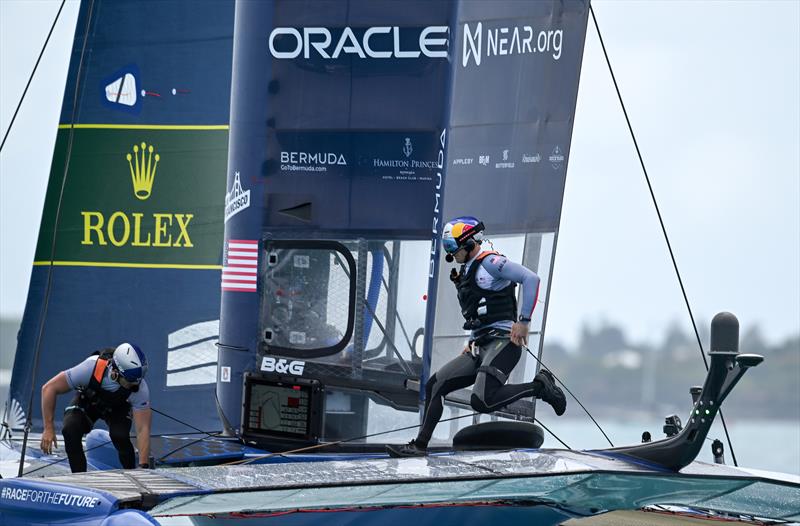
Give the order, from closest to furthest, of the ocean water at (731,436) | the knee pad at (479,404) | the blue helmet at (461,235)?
the knee pad at (479,404), the blue helmet at (461,235), the ocean water at (731,436)

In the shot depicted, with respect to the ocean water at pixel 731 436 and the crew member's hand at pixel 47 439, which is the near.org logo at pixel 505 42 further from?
the ocean water at pixel 731 436

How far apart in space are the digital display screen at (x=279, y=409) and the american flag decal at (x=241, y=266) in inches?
23.0

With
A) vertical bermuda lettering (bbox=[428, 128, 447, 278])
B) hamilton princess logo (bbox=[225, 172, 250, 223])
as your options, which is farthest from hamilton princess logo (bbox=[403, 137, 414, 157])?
hamilton princess logo (bbox=[225, 172, 250, 223])

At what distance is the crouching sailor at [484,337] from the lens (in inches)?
245

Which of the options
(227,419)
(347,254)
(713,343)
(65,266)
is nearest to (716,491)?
(713,343)

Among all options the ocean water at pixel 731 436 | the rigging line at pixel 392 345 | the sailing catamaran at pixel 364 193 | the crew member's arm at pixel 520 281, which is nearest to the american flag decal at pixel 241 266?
the sailing catamaran at pixel 364 193

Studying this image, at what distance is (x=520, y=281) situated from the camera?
623cm

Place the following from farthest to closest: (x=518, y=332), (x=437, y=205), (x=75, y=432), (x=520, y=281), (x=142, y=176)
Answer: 1. (x=142, y=176)
2. (x=437, y=205)
3. (x=75, y=432)
4. (x=520, y=281)
5. (x=518, y=332)

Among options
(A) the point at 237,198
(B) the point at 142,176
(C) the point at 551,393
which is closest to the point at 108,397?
(A) the point at 237,198

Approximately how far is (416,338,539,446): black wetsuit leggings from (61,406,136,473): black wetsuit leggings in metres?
1.65

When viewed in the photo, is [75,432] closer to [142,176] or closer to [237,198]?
[237,198]

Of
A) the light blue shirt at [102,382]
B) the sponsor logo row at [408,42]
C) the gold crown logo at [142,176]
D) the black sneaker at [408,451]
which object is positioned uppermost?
the sponsor logo row at [408,42]

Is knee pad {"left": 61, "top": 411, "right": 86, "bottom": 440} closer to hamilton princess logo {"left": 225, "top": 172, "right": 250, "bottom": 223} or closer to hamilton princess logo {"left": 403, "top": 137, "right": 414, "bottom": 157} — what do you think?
hamilton princess logo {"left": 225, "top": 172, "right": 250, "bottom": 223}

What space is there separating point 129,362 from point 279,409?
1.02 m
